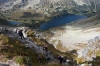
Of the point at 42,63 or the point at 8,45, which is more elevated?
the point at 8,45

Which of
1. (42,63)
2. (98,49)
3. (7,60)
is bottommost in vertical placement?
(98,49)

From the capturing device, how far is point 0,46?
4725 cm

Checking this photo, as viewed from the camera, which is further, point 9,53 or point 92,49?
point 92,49

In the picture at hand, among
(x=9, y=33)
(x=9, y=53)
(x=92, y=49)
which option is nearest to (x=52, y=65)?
(x=9, y=53)

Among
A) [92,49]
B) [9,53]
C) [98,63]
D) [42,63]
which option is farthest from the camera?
[92,49]

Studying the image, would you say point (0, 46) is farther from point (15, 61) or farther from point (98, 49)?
point (98, 49)

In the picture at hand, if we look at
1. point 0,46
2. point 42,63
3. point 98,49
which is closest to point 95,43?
point 98,49

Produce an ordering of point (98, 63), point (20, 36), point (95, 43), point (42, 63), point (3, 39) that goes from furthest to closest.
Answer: point (95, 43) < point (20, 36) < point (98, 63) < point (3, 39) < point (42, 63)

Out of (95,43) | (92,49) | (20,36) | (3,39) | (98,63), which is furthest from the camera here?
(95,43)

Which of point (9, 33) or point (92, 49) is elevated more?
point (9, 33)

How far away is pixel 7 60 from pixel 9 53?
346cm

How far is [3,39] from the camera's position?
52.2m

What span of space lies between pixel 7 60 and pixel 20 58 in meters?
3.77

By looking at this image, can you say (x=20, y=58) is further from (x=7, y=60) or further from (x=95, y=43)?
(x=95, y=43)
